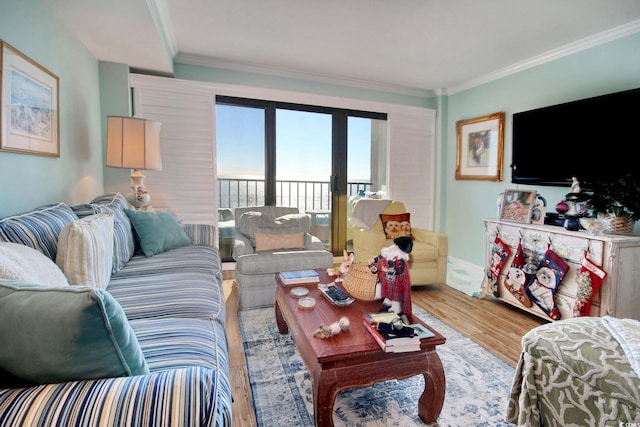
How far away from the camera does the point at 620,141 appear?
2551 millimetres

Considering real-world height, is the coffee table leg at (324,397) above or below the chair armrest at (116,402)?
below

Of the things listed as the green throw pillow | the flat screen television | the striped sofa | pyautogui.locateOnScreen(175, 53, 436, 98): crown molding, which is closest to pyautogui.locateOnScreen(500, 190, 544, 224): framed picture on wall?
the flat screen television

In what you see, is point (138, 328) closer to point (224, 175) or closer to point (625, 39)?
point (224, 175)

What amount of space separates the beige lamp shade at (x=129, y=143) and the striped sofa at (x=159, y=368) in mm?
673

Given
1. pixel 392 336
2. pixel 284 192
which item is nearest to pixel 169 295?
pixel 392 336

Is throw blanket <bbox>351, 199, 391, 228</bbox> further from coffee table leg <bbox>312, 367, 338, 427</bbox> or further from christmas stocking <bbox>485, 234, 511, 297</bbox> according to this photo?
coffee table leg <bbox>312, 367, 338, 427</bbox>

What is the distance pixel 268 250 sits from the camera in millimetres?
3002

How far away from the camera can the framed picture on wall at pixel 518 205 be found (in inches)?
111

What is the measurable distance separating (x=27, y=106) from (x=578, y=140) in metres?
4.01

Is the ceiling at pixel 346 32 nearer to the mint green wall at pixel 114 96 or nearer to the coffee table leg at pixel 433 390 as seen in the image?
the mint green wall at pixel 114 96

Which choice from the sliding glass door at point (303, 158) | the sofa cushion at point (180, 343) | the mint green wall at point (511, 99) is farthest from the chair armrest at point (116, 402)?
the mint green wall at point (511, 99)

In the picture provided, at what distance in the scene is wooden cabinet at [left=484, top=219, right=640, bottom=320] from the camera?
219 cm

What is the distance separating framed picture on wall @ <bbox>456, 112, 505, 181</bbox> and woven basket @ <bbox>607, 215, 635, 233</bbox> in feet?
4.60

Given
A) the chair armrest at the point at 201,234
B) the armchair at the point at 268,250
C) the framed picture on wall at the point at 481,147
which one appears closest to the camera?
the armchair at the point at 268,250
